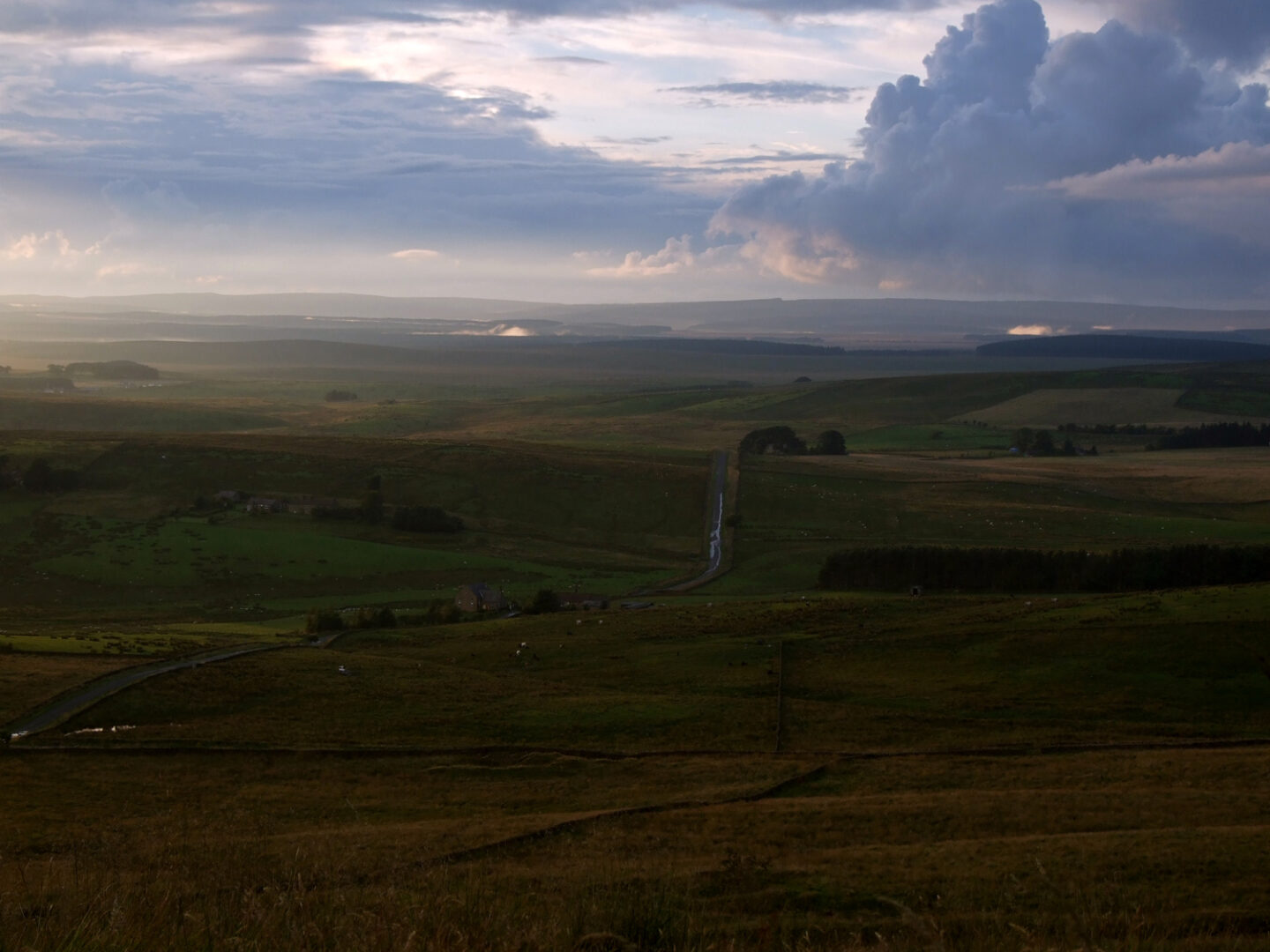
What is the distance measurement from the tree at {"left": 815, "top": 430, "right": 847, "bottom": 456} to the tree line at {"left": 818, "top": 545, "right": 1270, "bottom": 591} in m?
61.9

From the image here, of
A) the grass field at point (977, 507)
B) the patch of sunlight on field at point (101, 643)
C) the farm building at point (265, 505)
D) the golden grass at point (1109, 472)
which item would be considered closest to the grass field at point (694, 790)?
the patch of sunlight on field at point (101, 643)

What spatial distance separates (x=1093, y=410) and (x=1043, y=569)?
11703cm

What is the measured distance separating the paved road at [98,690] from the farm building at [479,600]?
51.2 feet

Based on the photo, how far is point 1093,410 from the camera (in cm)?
17325

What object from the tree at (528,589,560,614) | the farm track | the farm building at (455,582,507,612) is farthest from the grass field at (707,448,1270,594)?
the farm track

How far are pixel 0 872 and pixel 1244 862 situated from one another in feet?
58.2

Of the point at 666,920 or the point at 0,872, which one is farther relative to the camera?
the point at 0,872

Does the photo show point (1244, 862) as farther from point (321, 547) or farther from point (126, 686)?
point (321, 547)

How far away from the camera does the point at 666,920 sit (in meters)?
9.10

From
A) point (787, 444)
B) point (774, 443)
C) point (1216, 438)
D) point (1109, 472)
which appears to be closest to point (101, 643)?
point (1109, 472)

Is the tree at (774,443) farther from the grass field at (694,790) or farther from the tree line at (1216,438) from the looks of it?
the grass field at (694,790)

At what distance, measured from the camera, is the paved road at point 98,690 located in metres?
37.1

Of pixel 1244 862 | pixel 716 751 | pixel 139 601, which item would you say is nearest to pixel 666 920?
pixel 1244 862

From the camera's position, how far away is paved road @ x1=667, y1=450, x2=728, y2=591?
75.1 metres
